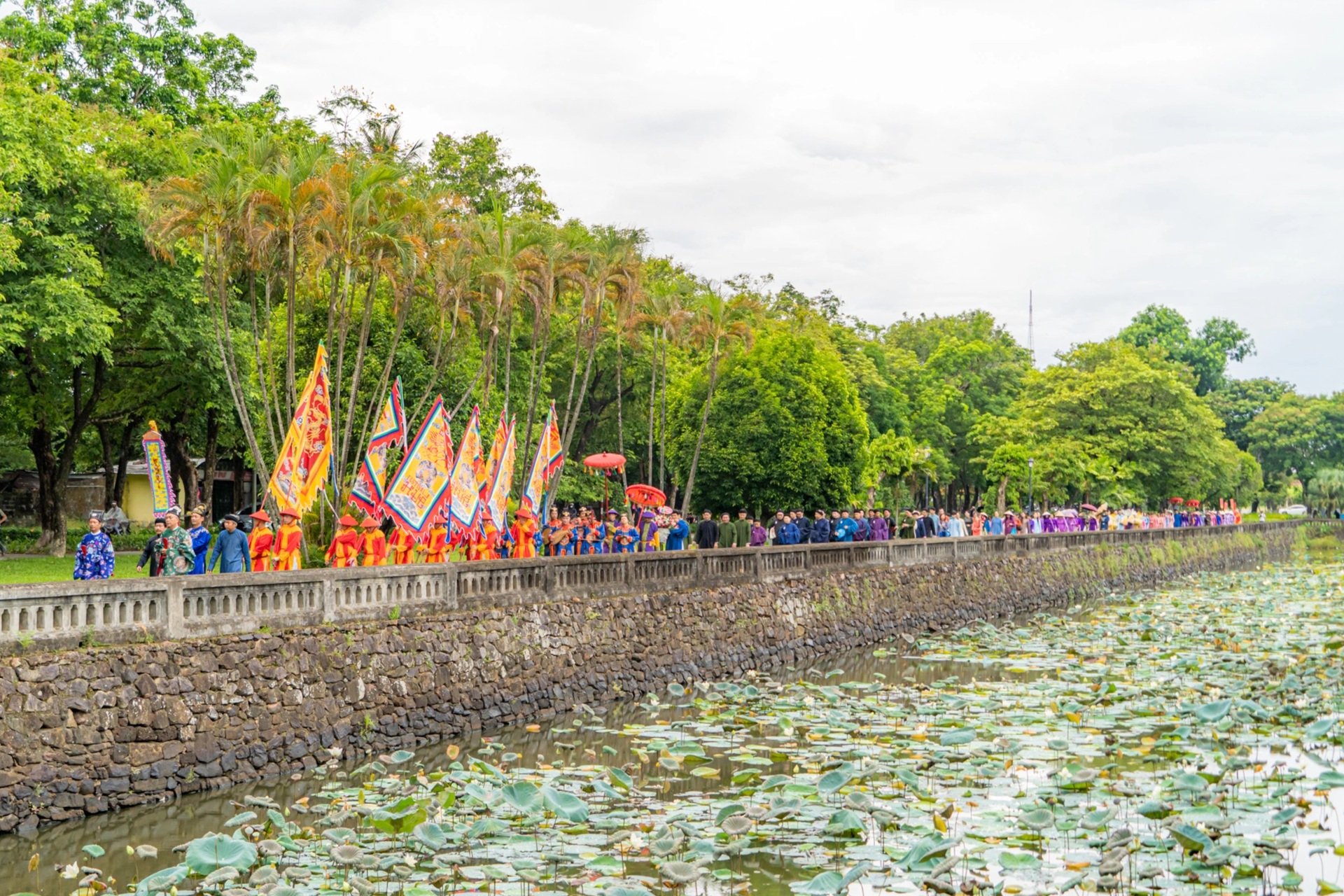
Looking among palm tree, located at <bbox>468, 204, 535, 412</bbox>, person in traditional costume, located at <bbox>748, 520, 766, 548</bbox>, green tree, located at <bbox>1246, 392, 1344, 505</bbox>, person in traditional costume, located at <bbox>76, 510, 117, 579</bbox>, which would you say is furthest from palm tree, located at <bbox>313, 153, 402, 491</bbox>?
green tree, located at <bbox>1246, 392, 1344, 505</bbox>

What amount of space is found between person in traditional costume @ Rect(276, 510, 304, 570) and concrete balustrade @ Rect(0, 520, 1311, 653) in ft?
3.45

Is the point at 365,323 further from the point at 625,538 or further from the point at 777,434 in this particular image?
the point at 777,434

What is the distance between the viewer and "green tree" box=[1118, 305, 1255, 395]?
297ft

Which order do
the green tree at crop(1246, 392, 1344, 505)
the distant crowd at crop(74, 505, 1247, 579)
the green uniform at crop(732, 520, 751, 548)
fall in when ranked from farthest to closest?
the green tree at crop(1246, 392, 1344, 505), the green uniform at crop(732, 520, 751, 548), the distant crowd at crop(74, 505, 1247, 579)

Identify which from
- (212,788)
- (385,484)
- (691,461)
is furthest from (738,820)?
(691,461)

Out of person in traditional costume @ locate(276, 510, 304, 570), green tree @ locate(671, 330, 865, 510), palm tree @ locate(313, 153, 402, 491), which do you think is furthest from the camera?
green tree @ locate(671, 330, 865, 510)

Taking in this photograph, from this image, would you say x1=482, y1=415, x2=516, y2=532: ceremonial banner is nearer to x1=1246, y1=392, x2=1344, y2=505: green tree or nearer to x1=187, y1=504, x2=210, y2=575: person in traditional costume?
x1=187, y1=504, x2=210, y2=575: person in traditional costume

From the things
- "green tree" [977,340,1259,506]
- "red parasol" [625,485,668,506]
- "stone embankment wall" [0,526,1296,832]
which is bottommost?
"stone embankment wall" [0,526,1296,832]

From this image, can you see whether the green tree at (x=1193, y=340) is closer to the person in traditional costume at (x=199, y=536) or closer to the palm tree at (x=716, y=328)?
the palm tree at (x=716, y=328)

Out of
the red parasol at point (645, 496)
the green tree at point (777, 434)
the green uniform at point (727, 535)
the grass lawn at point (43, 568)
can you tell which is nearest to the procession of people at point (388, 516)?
the green uniform at point (727, 535)

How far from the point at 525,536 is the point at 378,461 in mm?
2622

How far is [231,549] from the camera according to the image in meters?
13.5

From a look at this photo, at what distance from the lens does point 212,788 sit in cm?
1153

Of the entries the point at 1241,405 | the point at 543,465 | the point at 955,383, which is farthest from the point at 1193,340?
the point at 543,465
